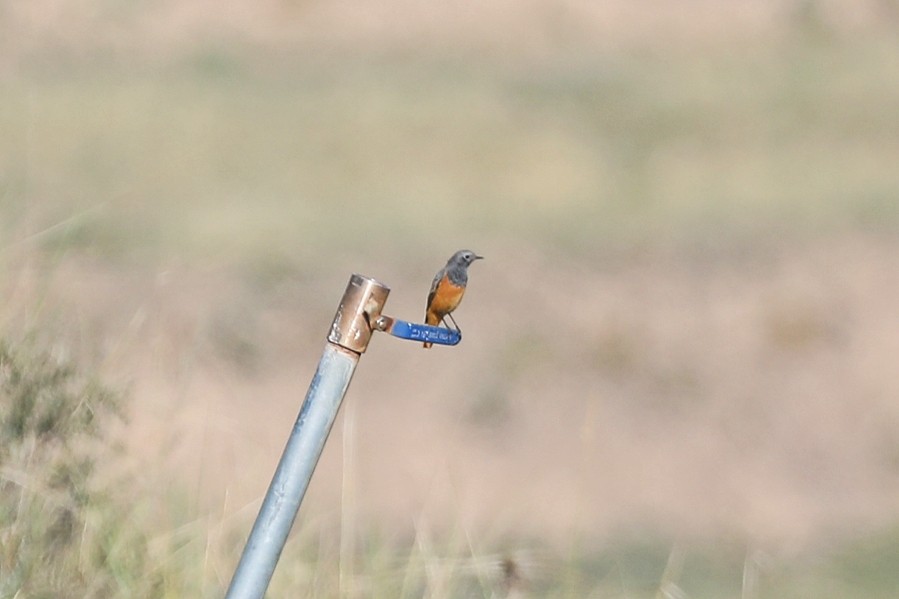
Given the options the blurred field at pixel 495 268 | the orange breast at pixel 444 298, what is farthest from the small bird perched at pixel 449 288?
the blurred field at pixel 495 268

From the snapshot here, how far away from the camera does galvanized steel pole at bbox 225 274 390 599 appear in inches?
101

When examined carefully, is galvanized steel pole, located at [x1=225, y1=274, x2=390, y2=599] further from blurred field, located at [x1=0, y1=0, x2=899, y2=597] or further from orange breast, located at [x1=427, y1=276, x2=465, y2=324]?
blurred field, located at [x1=0, y1=0, x2=899, y2=597]

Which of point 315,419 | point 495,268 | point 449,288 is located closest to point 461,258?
point 449,288

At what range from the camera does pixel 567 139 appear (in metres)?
16.0

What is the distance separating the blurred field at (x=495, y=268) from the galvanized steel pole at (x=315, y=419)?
3.27 ft

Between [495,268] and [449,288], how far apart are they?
9276 millimetres

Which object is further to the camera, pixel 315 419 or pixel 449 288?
pixel 449 288

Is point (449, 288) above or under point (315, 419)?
above

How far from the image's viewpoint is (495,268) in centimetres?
1261

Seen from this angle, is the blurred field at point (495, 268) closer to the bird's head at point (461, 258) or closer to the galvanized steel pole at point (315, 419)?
the bird's head at point (461, 258)

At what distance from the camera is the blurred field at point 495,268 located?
4.24m

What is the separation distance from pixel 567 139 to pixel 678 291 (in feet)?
11.9

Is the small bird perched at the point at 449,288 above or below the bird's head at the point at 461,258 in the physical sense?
below

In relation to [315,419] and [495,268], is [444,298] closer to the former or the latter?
[315,419]
